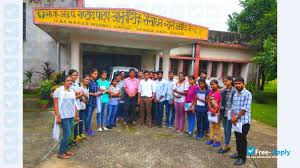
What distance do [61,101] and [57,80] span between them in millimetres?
6485

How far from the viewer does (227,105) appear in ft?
15.0

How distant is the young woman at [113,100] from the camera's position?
5946mm

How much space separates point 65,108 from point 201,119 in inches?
123

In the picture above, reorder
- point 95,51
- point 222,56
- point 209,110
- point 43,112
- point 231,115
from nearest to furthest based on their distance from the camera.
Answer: point 231,115 → point 209,110 → point 43,112 → point 95,51 → point 222,56

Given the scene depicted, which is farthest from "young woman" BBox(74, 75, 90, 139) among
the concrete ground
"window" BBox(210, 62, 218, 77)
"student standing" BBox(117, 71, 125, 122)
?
"window" BBox(210, 62, 218, 77)

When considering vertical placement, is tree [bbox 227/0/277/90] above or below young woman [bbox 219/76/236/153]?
above

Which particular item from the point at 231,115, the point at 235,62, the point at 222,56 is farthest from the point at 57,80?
the point at 235,62

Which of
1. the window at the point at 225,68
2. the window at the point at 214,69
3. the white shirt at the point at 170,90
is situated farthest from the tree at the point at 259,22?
the white shirt at the point at 170,90

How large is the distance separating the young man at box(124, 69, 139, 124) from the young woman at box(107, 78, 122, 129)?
27 centimetres

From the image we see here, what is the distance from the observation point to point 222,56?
15.6 metres

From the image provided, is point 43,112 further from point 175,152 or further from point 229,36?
point 229,36

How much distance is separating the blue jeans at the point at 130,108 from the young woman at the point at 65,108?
2.33 meters

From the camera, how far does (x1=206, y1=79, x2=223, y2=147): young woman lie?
488 centimetres

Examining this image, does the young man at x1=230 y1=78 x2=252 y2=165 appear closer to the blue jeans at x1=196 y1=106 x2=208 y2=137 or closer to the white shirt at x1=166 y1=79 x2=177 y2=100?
the blue jeans at x1=196 y1=106 x2=208 y2=137
